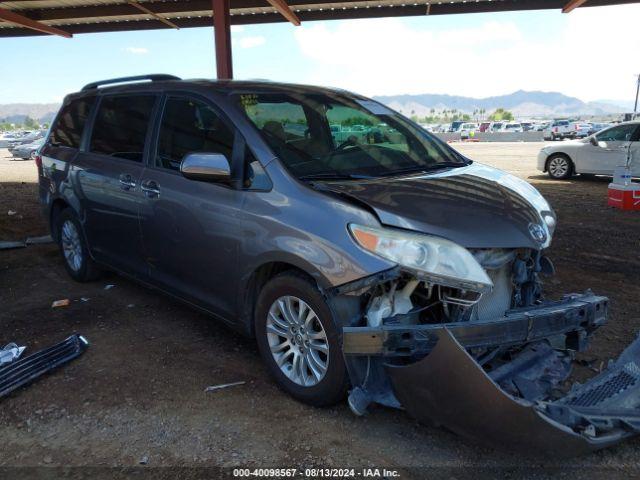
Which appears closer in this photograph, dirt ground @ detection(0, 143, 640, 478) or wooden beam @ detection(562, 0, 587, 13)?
dirt ground @ detection(0, 143, 640, 478)

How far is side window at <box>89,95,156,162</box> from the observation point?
4.07 metres

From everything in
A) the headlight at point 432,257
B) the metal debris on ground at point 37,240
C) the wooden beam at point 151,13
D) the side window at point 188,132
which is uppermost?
the wooden beam at point 151,13

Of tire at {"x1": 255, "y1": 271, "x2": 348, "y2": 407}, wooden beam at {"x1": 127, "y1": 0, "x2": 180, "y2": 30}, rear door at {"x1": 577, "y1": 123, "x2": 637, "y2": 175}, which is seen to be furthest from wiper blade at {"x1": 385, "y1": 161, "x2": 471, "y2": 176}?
rear door at {"x1": 577, "y1": 123, "x2": 637, "y2": 175}

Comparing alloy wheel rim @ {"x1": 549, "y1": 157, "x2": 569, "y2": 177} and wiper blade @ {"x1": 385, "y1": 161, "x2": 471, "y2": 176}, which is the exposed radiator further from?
alloy wheel rim @ {"x1": 549, "y1": 157, "x2": 569, "y2": 177}

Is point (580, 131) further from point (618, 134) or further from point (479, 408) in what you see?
point (479, 408)

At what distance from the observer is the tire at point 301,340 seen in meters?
2.75

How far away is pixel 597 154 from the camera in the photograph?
43.6ft

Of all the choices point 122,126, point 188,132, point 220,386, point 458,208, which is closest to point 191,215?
point 188,132

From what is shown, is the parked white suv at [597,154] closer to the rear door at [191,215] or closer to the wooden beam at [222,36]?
the wooden beam at [222,36]

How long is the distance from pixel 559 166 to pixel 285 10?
27.2 feet

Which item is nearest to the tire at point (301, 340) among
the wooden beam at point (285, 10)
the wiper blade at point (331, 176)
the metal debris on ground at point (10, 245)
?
the wiper blade at point (331, 176)

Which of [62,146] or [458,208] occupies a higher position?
[62,146]

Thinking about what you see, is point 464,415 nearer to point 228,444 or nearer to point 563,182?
point 228,444

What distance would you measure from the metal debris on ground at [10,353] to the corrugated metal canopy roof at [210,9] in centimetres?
996
